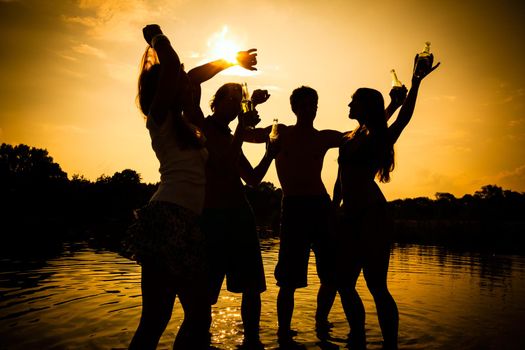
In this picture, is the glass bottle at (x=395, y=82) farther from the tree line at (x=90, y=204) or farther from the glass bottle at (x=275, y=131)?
the tree line at (x=90, y=204)

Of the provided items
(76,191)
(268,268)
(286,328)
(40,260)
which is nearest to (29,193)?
(76,191)

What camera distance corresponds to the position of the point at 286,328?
426cm

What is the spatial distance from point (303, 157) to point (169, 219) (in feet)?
8.15

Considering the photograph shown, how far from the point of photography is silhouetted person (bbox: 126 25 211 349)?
2.10m

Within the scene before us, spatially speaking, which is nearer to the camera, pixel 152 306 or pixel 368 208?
pixel 152 306

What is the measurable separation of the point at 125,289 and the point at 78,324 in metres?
2.42

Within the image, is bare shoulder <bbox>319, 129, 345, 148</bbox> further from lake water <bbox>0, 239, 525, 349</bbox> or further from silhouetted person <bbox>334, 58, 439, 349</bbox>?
lake water <bbox>0, 239, 525, 349</bbox>

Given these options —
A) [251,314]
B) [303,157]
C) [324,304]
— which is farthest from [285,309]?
[303,157]

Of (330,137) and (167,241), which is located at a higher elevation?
(330,137)

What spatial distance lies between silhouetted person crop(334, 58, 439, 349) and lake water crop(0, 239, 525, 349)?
0.90m

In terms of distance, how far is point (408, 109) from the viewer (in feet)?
11.0

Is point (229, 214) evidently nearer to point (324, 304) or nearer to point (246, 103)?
point (246, 103)

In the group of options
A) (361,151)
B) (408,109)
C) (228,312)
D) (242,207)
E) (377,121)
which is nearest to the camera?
(408,109)

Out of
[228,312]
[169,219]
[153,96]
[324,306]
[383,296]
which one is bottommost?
[228,312]
